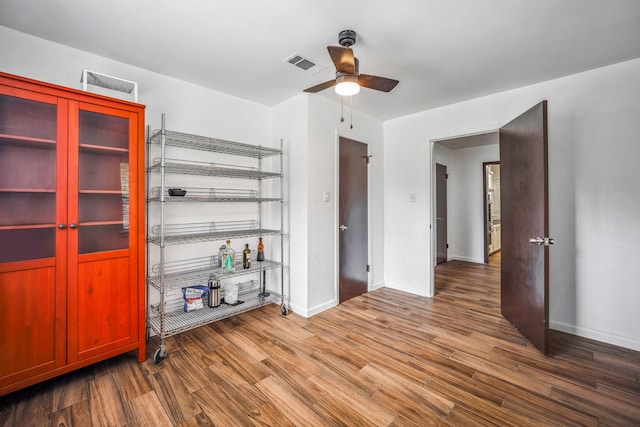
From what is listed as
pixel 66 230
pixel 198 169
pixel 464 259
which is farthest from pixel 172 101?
pixel 464 259

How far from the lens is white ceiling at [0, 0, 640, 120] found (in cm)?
178

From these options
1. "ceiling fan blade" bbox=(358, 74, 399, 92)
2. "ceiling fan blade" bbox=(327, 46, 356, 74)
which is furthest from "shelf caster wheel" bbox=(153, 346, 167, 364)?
"ceiling fan blade" bbox=(358, 74, 399, 92)

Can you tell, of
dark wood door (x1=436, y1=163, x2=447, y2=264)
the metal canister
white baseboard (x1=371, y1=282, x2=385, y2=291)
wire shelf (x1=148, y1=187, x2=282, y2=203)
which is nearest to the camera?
wire shelf (x1=148, y1=187, x2=282, y2=203)

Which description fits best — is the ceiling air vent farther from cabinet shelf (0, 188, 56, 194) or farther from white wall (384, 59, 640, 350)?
white wall (384, 59, 640, 350)

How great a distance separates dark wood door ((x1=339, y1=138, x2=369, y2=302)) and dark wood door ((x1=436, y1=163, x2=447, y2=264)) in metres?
2.56

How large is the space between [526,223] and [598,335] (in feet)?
4.10

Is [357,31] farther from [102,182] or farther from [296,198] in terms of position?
[102,182]

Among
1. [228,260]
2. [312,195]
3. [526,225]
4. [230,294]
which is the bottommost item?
[230,294]

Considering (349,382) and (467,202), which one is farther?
(467,202)

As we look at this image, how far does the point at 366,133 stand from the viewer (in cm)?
391

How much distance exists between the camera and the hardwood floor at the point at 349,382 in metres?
1.67

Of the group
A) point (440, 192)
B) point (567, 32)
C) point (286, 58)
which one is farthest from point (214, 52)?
point (440, 192)

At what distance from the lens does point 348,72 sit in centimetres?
196

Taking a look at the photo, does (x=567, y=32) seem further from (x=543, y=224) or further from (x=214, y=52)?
(x=214, y=52)
